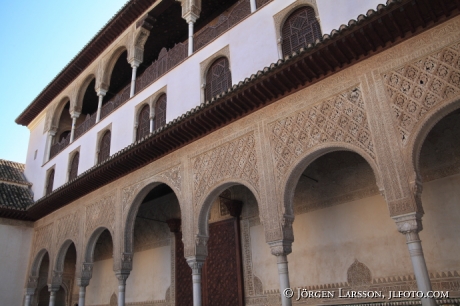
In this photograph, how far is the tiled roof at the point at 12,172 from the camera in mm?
14516

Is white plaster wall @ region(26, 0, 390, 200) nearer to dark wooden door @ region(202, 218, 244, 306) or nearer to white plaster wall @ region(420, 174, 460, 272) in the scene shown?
dark wooden door @ region(202, 218, 244, 306)

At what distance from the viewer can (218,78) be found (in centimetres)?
806

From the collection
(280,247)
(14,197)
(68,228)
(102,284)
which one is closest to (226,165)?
(280,247)

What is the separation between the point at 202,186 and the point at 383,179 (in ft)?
11.3

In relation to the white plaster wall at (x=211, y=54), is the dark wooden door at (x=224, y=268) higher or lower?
lower

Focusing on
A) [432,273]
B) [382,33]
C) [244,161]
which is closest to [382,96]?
[382,33]

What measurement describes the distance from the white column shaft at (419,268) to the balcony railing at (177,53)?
16.7ft

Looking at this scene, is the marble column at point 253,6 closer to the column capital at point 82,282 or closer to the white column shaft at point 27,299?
the column capital at point 82,282

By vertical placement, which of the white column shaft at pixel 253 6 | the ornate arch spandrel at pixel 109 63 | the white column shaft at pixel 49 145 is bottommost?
the white column shaft at pixel 253 6

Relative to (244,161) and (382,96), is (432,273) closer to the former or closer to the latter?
(382,96)

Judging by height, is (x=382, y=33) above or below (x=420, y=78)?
above

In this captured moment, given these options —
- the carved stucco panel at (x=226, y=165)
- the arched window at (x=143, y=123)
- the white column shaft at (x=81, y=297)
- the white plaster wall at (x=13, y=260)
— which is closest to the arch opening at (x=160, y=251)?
the arched window at (x=143, y=123)

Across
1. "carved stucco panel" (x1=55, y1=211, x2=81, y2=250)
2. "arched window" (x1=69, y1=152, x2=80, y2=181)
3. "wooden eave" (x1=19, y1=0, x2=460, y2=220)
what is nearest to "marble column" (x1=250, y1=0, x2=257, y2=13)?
"wooden eave" (x1=19, y1=0, x2=460, y2=220)

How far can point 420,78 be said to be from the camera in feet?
16.3
